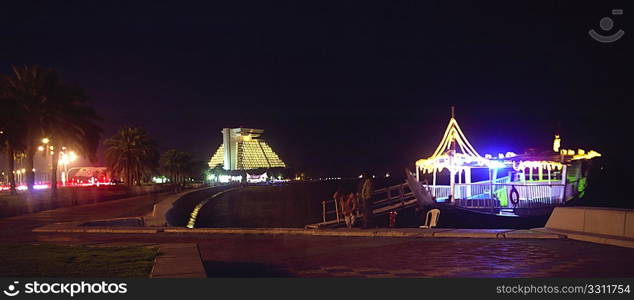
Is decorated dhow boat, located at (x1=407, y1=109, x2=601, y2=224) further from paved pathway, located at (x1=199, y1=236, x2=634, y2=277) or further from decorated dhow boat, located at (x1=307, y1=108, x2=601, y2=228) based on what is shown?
paved pathway, located at (x1=199, y1=236, x2=634, y2=277)

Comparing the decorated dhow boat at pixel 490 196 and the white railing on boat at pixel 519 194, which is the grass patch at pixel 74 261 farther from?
the white railing on boat at pixel 519 194

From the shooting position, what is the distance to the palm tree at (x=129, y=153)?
85812 mm

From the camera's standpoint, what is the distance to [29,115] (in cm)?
4541

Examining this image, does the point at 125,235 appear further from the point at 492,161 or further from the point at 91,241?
the point at 492,161

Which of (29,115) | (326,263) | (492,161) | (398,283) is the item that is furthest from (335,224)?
(29,115)

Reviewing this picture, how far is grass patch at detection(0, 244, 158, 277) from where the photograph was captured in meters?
9.55

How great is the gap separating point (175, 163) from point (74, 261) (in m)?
121

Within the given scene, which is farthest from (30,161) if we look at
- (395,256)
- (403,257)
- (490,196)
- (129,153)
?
(403,257)

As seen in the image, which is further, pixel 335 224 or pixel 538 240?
pixel 335 224

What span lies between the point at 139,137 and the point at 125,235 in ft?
237

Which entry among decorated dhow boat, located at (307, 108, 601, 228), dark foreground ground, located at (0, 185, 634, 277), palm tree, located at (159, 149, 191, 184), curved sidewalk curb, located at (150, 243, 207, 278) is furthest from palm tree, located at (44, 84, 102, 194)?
palm tree, located at (159, 149, 191, 184)

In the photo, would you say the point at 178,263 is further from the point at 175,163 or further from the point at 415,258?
the point at 175,163

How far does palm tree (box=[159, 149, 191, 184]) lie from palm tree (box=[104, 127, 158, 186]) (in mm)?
40209

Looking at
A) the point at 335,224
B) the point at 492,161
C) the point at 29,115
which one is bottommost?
the point at 335,224
